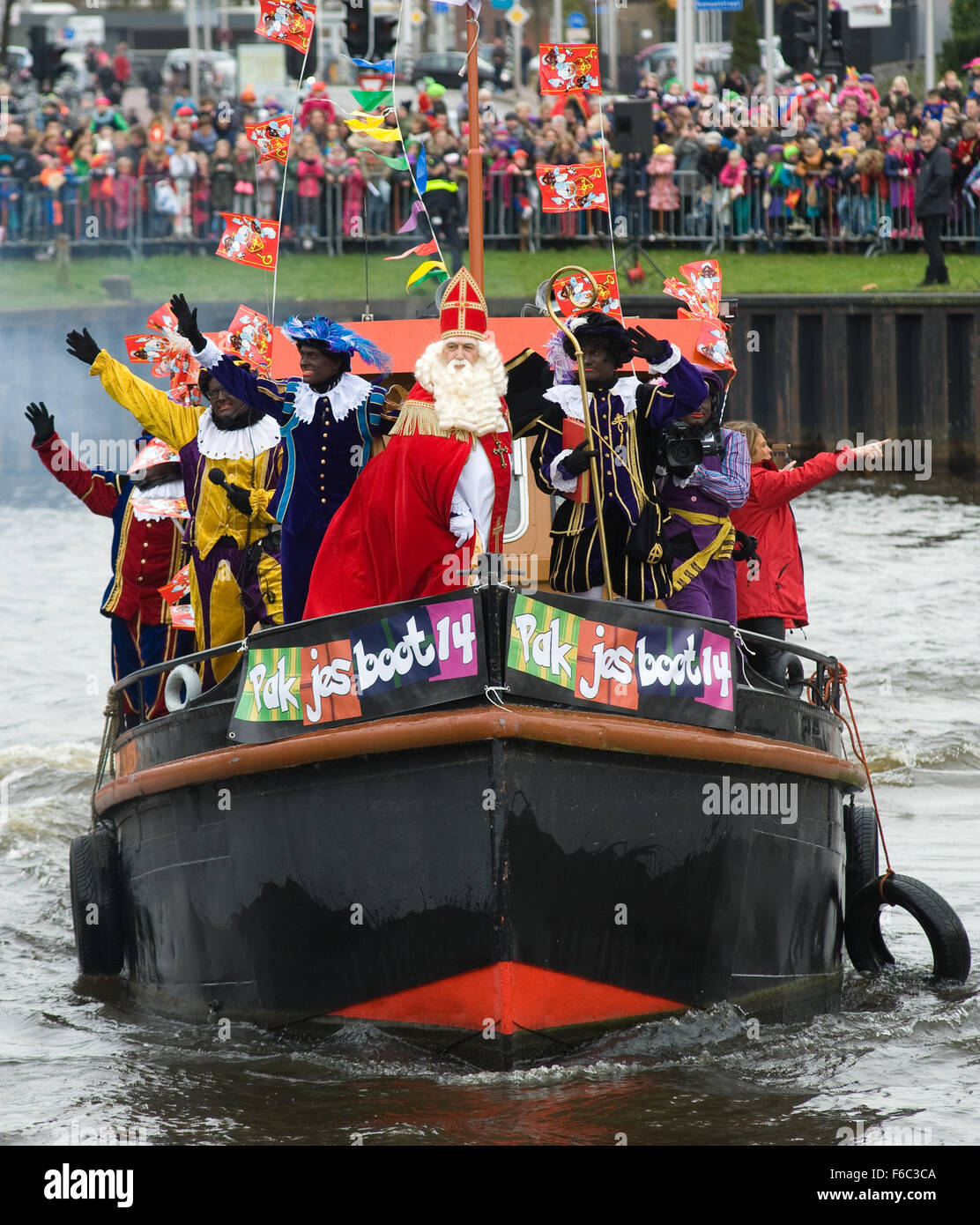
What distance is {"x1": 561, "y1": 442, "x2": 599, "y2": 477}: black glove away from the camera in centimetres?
726

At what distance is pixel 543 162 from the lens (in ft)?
78.9

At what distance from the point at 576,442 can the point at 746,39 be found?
131 ft

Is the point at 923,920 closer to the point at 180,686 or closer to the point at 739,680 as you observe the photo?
the point at 739,680

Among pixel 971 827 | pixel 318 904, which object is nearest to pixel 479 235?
pixel 318 904

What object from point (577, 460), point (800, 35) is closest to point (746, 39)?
point (800, 35)

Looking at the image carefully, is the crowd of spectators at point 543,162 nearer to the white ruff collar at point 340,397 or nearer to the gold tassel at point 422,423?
the white ruff collar at point 340,397

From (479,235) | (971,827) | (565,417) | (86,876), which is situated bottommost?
(971,827)

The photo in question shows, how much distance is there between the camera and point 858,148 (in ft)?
78.9

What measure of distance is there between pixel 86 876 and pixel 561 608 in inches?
114

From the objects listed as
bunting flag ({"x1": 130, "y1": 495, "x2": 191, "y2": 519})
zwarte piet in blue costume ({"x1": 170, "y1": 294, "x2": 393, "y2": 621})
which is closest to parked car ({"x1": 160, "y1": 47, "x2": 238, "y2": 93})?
bunting flag ({"x1": 130, "y1": 495, "x2": 191, "y2": 519})

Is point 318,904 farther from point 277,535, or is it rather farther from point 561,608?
point 277,535

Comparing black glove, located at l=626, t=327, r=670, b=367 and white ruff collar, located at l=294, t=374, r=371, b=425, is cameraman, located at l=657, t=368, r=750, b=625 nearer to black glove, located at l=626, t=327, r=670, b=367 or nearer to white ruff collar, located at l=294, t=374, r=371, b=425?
black glove, located at l=626, t=327, r=670, b=367

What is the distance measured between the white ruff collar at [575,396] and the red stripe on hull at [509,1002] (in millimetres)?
2037
